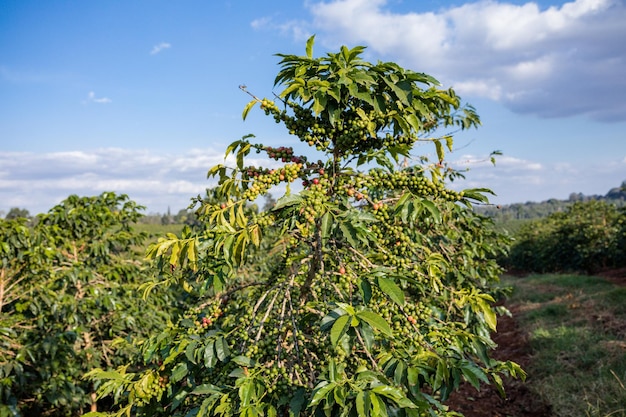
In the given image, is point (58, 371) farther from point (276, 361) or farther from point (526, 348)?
point (526, 348)

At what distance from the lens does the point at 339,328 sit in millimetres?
1702

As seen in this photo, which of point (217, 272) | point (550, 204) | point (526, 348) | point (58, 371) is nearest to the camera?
point (217, 272)

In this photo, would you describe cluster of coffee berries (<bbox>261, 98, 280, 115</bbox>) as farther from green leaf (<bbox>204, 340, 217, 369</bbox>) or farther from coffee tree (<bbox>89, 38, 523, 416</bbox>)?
green leaf (<bbox>204, 340, 217, 369</bbox>)

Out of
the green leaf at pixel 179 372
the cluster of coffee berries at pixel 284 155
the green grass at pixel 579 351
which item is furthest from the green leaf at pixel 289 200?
the green grass at pixel 579 351

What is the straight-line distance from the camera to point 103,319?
5.32 meters

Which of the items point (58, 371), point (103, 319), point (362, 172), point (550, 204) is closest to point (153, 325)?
point (103, 319)

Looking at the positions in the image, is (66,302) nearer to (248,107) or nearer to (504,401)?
(248,107)

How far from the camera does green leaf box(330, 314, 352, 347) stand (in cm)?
168

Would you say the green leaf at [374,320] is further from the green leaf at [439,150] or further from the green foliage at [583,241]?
the green foliage at [583,241]

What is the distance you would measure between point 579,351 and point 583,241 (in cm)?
A: 1539

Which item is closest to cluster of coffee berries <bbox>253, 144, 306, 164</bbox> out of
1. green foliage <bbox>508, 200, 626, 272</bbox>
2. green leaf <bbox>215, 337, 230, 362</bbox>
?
green leaf <bbox>215, 337, 230, 362</bbox>

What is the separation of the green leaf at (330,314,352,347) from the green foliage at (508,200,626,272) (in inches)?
730

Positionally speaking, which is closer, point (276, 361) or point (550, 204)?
point (276, 361)

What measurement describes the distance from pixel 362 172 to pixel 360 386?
1.09 meters
